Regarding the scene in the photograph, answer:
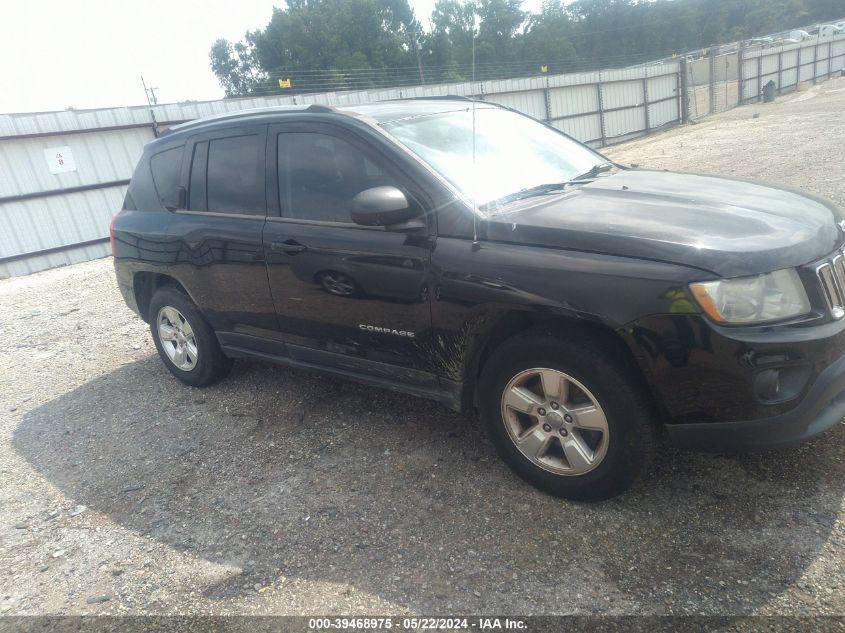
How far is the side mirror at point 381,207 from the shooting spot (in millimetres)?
2906

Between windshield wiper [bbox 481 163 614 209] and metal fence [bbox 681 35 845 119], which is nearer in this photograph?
windshield wiper [bbox 481 163 614 209]

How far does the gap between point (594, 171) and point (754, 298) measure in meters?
1.62

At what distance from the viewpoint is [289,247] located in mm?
3541

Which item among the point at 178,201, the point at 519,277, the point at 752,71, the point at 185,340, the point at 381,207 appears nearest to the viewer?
the point at 519,277

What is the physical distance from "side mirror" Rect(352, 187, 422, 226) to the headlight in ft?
4.40

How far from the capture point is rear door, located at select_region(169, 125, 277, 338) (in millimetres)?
3797

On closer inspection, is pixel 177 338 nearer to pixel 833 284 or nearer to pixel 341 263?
pixel 341 263

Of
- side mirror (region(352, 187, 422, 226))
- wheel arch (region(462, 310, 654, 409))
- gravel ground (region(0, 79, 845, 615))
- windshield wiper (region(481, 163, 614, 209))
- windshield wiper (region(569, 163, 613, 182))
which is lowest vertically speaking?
gravel ground (region(0, 79, 845, 615))

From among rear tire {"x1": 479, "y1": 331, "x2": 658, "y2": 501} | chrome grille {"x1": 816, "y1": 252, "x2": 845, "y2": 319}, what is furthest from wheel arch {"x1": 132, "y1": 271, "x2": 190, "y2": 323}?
chrome grille {"x1": 816, "y1": 252, "x2": 845, "y2": 319}

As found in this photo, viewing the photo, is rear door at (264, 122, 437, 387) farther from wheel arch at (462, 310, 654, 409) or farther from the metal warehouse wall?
the metal warehouse wall

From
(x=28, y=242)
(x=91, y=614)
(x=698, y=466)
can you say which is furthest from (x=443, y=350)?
(x=28, y=242)

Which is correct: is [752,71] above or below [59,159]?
below

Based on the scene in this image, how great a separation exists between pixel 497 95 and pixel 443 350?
17312 millimetres

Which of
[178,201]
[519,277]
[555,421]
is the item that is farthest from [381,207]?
[178,201]
